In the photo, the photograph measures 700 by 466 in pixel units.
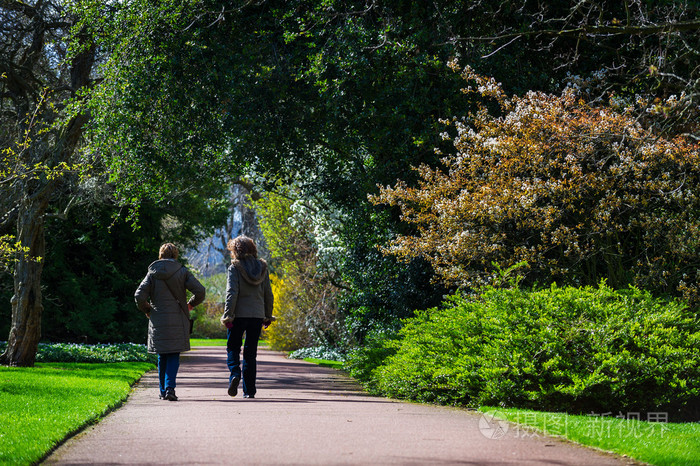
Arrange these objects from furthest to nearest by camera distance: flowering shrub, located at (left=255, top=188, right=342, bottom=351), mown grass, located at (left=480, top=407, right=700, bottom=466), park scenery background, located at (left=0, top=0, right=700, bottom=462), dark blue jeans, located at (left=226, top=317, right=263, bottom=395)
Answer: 1. flowering shrub, located at (left=255, top=188, right=342, bottom=351)
2. dark blue jeans, located at (left=226, top=317, right=263, bottom=395)
3. park scenery background, located at (left=0, top=0, right=700, bottom=462)
4. mown grass, located at (left=480, top=407, right=700, bottom=466)

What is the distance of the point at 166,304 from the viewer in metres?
10.7

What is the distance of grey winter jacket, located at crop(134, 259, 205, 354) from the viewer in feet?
34.6

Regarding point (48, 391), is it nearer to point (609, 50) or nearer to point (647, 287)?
point (647, 287)

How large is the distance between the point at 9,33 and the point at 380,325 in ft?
34.9

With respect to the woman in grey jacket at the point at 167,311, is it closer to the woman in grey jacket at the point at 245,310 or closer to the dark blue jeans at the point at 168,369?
the dark blue jeans at the point at 168,369

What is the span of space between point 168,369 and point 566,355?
16.1 ft

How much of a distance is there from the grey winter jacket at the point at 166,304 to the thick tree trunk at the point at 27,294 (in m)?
7.48

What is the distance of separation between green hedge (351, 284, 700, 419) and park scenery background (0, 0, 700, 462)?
28 millimetres

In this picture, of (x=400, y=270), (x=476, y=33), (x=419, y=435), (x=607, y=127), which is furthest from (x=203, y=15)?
(x=419, y=435)

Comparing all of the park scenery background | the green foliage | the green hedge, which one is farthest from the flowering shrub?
the green foliage

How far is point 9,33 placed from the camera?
61.7 ft

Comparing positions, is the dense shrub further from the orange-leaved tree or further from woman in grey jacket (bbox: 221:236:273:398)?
woman in grey jacket (bbox: 221:236:273:398)

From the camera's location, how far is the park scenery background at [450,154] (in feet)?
32.2

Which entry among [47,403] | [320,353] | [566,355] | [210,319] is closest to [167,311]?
[47,403]
